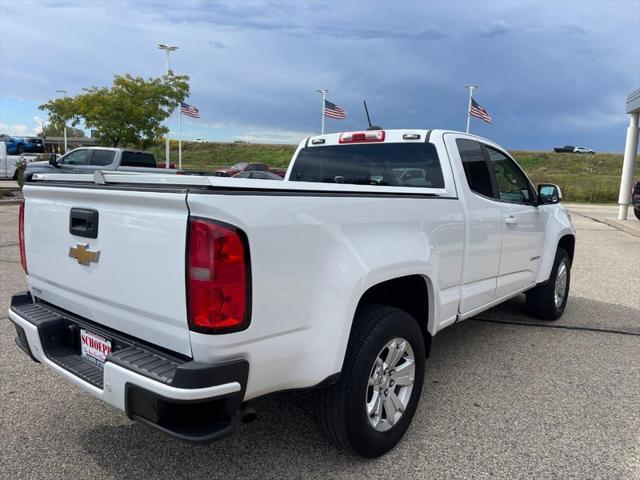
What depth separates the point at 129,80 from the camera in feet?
91.0

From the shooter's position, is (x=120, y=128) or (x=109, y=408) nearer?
(x=109, y=408)

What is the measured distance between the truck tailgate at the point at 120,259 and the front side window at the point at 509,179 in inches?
118

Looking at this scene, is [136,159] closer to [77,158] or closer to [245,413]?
[77,158]

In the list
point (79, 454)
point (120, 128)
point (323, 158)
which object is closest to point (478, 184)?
point (323, 158)

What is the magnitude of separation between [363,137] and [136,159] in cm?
1439

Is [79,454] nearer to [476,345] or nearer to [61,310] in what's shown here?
[61,310]

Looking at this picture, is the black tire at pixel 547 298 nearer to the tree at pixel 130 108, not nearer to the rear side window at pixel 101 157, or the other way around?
the rear side window at pixel 101 157

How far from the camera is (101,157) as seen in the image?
16.9m

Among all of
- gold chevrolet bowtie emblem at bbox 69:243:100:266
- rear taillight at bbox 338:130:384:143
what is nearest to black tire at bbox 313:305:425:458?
gold chevrolet bowtie emblem at bbox 69:243:100:266

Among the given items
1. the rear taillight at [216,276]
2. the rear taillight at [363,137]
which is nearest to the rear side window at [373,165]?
the rear taillight at [363,137]

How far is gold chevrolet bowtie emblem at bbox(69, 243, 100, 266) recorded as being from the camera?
241 centimetres

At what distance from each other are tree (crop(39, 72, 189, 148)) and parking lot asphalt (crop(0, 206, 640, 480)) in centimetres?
2464

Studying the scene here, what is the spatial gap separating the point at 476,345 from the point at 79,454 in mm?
3336

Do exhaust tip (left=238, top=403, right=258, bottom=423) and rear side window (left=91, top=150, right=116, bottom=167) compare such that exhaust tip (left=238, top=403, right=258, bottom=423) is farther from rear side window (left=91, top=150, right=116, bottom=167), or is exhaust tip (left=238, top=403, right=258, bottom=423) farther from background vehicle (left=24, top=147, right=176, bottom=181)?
rear side window (left=91, top=150, right=116, bottom=167)
